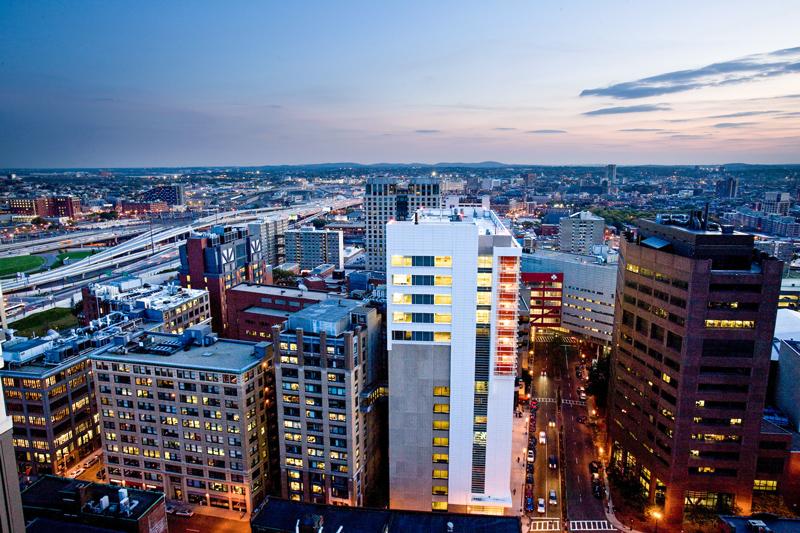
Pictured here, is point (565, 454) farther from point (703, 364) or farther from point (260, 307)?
point (260, 307)

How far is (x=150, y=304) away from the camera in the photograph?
404 feet

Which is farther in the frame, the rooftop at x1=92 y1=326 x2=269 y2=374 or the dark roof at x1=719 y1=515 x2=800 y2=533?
the rooftop at x1=92 y1=326 x2=269 y2=374

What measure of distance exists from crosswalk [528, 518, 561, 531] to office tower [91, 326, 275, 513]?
4587cm

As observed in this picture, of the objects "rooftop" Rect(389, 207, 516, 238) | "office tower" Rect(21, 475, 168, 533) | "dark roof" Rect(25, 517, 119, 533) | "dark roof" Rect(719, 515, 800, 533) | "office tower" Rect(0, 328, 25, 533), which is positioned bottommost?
"dark roof" Rect(719, 515, 800, 533)

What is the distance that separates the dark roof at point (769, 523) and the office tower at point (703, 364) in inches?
740

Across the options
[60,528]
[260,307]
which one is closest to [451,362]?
[60,528]

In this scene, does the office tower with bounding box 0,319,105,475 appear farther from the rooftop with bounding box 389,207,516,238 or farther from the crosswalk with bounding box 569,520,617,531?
the crosswalk with bounding box 569,520,617,531

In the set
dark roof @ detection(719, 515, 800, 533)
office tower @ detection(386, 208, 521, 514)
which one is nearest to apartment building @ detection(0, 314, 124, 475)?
office tower @ detection(386, 208, 521, 514)

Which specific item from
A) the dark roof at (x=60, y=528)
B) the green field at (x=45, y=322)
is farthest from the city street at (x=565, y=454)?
the green field at (x=45, y=322)

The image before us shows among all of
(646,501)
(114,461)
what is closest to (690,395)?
(646,501)

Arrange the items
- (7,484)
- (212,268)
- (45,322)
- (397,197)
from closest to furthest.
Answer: (7,484), (212,268), (45,322), (397,197)

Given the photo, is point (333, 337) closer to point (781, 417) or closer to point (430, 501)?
point (430, 501)

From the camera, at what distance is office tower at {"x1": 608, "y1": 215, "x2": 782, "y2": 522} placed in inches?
3083

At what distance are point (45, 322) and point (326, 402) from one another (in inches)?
5491
